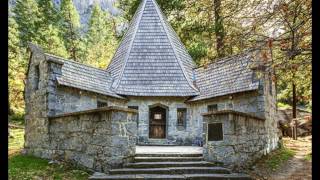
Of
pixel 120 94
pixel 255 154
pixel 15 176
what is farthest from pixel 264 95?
pixel 15 176

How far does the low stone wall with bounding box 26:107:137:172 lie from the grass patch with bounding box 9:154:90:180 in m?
0.38

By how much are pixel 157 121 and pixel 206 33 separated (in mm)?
8965

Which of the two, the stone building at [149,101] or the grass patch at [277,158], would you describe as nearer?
the stone building at [149,101]

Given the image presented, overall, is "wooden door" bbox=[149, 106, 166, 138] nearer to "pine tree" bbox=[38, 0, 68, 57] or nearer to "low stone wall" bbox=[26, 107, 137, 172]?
"low stone wall" bbox=[26, 107, 137, 172]

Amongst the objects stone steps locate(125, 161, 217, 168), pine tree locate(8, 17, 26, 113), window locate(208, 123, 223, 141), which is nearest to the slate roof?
window locate(208, 123, 223, 141)

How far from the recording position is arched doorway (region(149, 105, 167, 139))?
1700cm

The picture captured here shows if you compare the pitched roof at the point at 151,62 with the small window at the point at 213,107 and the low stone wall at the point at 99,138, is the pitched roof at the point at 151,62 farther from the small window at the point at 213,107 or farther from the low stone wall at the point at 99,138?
the low stone wall at the point at 99,138

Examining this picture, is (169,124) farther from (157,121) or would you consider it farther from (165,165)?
(165,165)

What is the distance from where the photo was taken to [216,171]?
10.1 m

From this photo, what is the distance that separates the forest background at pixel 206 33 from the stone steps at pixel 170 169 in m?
3.57

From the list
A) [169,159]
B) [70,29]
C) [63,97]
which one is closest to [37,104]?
[63,97]

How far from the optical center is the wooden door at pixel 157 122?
17.0 metres

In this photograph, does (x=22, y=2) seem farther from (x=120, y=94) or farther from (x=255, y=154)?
(x=255, y=154)

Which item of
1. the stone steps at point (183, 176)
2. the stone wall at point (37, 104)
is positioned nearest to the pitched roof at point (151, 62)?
the stone wall at point (37, 104)
